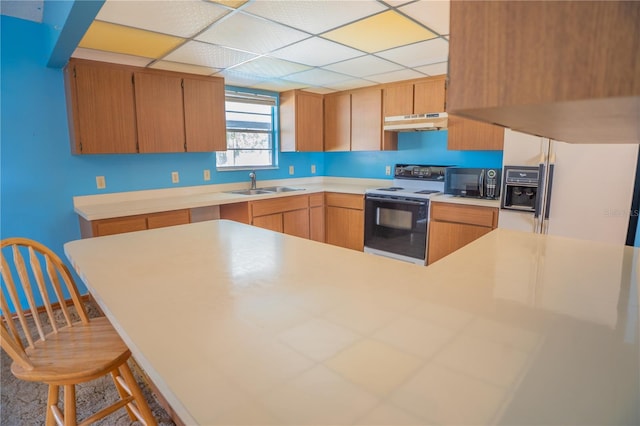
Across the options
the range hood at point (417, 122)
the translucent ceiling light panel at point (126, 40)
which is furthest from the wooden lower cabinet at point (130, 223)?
the range hood at point (417, 122)

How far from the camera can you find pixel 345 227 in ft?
14.7

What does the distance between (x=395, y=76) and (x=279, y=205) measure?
1.92m

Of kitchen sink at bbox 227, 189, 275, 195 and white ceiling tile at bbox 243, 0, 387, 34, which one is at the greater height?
white ceiling tile at bbox 243, 0, 387, 34

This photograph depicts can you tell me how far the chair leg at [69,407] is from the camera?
4.26 ft

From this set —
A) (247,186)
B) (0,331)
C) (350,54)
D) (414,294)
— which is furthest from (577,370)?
(247,186)

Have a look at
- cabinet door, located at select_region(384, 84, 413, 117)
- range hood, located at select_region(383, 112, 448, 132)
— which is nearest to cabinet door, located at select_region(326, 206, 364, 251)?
range hood, located at select_region(383, 112, 448, 132)

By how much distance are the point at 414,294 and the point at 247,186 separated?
3625 mm

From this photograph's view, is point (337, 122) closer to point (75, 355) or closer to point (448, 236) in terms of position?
point (448, 236)

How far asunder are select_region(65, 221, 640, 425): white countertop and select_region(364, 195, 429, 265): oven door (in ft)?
7.23

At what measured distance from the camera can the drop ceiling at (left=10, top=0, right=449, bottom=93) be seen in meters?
2.04

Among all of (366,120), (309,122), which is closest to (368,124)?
(366,120)

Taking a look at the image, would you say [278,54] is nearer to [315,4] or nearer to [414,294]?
[315,4]

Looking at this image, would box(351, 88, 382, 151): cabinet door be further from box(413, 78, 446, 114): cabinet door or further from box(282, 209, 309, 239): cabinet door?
box(282, 209, 309, 239): cabinet door

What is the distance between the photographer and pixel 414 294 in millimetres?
1095
